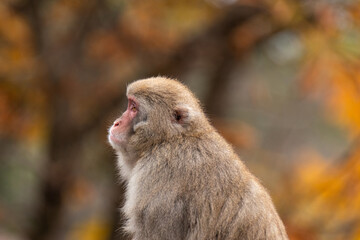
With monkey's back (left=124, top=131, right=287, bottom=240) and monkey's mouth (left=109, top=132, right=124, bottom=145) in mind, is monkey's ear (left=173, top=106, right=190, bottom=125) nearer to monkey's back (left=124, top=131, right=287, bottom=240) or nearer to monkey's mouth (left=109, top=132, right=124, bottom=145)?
monkey's back (left=124, top=131, right=287, bottom=240)

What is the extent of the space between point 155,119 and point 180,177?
502 mm

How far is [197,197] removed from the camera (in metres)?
4.47

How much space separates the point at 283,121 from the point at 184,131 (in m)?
10.9

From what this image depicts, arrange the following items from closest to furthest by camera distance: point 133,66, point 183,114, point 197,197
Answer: point 197,197 → point 183,114 → point 133,66

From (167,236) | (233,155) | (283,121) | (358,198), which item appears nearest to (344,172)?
(358,198)

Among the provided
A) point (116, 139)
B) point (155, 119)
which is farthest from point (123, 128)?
point (155, 119)

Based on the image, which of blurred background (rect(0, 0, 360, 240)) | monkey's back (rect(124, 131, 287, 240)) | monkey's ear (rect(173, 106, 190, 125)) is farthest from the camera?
blurred background (rect(0, 0, 360, 240))

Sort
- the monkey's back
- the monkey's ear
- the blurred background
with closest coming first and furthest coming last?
the monkey's back
the monkey's ear
the blurred background

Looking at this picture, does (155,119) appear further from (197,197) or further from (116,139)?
(197,197)

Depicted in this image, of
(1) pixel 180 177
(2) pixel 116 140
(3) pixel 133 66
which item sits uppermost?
(3) pixel 133 66

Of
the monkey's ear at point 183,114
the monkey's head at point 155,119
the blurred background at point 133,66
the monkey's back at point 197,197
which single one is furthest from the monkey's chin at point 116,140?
the blurred background at point 133,66

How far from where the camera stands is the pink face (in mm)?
4797

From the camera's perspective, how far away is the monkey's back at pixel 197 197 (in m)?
4.38

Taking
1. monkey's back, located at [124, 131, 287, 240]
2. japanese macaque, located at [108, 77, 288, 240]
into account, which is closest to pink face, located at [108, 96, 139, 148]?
japanese macaque, located at [108, 77, 288, 240]
